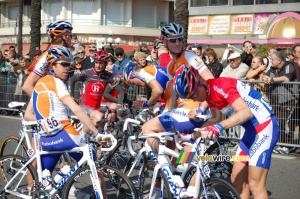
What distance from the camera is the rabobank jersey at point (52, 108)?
528 cm

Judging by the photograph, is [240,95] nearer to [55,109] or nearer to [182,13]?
[55,109]

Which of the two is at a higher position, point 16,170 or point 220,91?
point 220,91

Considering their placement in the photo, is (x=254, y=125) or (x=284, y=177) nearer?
(x=254, y=125)

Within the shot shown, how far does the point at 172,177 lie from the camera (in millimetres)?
4918

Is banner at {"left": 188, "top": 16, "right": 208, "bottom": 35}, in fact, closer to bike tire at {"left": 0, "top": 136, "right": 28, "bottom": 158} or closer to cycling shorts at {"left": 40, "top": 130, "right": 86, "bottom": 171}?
bike tire at {"left": 0, "top": 136, "right": 28, "bottom": 158}

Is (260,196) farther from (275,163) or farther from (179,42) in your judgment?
(275,163)

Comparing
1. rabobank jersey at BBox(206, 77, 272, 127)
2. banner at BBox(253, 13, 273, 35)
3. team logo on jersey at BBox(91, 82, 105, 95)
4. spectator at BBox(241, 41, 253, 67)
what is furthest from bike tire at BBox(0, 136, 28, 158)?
banner at BBox(253, 13, 273, 35)

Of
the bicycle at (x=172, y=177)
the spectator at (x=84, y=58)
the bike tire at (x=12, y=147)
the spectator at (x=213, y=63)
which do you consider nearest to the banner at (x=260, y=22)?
the spectator at (x=84, y=58)

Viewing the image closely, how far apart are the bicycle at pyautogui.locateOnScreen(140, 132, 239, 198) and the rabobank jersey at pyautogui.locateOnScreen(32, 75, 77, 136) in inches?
39.8

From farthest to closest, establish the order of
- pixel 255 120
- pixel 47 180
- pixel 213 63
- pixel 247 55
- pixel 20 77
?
pixel 20 77 → pixel 247 55 → pixel 213 63 → pixel 47 180 → pixel 255 120

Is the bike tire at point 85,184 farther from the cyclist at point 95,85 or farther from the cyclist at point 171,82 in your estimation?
the cyclist at point 95,85

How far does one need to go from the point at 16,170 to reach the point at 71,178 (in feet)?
3.79

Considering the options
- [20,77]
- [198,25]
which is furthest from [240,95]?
[198,25]

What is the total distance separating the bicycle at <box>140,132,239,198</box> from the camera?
4.39 meters
